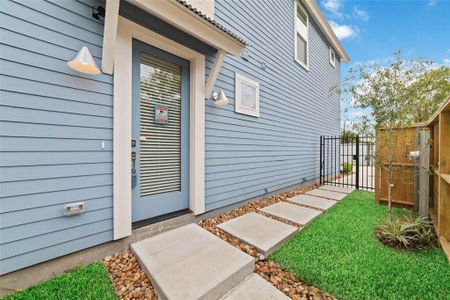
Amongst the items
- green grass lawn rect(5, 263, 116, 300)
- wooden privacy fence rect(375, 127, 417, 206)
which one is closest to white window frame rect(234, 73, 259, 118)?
wooden privacy fence rect(375, 127, 417, 206)

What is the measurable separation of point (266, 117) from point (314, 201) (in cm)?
238

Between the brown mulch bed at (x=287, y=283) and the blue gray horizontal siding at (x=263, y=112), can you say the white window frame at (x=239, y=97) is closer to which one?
the blue gray horizontal siding at (x=263, y=112)

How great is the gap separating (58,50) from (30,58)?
26 centimetres

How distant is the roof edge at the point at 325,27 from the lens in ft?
21.5

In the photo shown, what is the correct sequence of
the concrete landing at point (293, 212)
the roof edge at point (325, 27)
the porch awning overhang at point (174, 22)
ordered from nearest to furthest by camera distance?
the porch awning overhang at point (174, 22) < the concrete landing at point (293, 212) < the roof edge at point (325, 27)

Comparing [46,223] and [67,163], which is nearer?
[46,223]

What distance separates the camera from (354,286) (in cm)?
181

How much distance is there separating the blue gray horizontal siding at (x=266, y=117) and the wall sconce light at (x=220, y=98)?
4.3 inches

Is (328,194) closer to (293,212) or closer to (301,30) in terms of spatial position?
(293,212)

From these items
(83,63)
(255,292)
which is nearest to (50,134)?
(83,63)

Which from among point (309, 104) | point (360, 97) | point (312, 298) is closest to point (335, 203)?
point (360, 97)

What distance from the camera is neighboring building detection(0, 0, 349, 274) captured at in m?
1.75

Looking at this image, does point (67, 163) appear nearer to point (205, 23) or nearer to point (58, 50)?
point (58, 50)

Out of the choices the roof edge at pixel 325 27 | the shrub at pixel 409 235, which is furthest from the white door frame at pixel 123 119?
the roof edge at pixel 325 27
